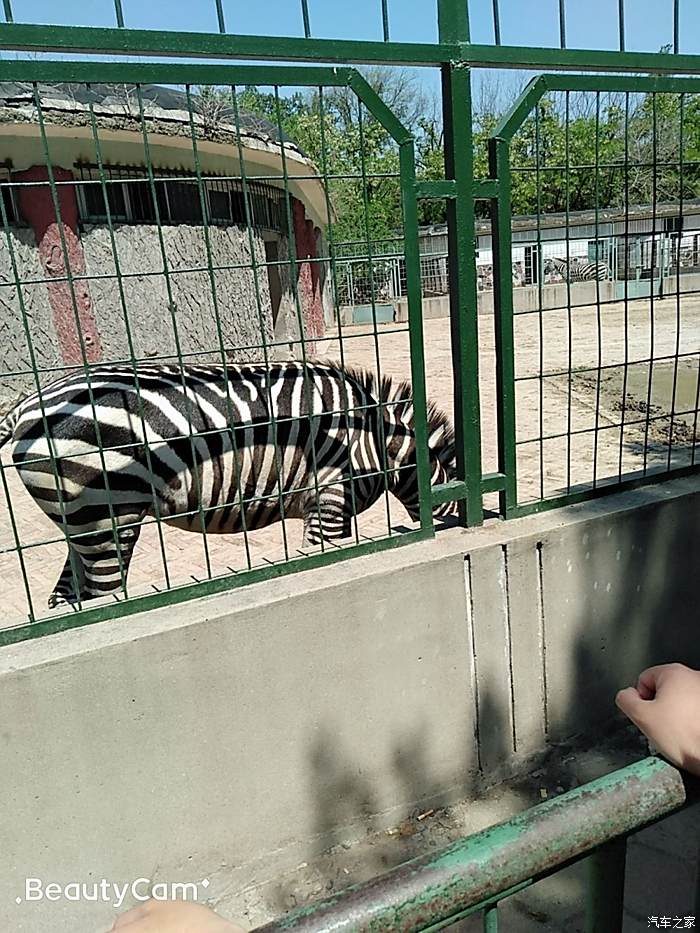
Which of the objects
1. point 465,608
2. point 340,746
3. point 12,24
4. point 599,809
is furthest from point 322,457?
point 599,809

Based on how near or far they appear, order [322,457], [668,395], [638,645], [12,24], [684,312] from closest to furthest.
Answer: [12,24] < [638,645] < [322,457] < [668,395] < [684,312]

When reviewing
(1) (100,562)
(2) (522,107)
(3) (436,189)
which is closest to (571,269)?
(2) (522,107)

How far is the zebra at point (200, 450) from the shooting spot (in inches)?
126

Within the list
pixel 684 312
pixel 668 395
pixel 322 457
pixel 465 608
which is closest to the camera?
pixel 465 608

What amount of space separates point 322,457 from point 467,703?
60.1 inches

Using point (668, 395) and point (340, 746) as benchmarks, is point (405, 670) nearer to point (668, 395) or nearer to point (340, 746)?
point (340, 746)

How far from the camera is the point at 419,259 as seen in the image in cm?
257

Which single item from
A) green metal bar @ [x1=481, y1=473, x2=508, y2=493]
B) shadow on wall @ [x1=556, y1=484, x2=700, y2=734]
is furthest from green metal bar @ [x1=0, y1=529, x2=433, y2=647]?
shadow on wall @ [x1=556, y1=484, x2=700, y2=734]

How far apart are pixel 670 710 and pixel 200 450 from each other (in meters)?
2.70

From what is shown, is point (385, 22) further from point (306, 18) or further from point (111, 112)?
point (111, 112)

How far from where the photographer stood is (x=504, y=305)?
8.84 ft

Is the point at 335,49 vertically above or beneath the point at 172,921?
above
